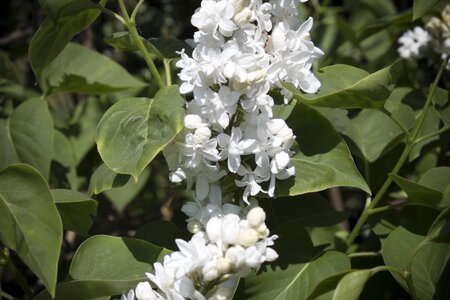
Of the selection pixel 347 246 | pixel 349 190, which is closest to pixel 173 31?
pixel 349 190

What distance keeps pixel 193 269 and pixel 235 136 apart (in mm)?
218

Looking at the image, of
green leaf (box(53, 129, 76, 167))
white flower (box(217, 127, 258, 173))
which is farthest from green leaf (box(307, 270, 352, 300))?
green leaf (box(53, 129, 76, 167))

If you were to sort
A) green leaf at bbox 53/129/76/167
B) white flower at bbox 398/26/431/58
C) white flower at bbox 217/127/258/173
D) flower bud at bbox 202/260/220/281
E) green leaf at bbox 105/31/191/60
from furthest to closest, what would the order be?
white flower at bbox 398/26/431/58 < green leaf at bbox 53/129/76/167 < green leaf at bbox 105/31/191/60 < white flower at bbox 217/127/258/173 < flower bud at bbox 202/260/220/281

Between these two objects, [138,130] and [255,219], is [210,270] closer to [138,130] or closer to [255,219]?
[255,219]

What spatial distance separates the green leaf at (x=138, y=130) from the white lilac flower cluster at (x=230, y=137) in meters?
0.03

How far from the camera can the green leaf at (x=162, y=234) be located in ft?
5.02

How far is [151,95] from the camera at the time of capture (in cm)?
213

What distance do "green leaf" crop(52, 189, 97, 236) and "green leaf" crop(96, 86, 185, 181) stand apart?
148mm

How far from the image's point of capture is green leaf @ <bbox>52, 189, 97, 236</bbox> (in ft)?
4.54

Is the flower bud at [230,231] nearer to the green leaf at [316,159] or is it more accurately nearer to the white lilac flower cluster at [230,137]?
the white lilac flower cluster at [230,137]

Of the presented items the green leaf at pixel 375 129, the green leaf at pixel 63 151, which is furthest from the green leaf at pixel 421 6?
the green leaf at pixel 63 151

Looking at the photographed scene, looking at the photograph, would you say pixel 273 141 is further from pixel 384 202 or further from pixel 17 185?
pixel 384 202

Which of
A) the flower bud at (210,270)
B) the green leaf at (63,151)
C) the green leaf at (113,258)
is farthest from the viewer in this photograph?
the green leaf at (63,151)

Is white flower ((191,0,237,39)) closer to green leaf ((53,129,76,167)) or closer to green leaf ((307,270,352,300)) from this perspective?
green leaf ((307,270,352,300))
